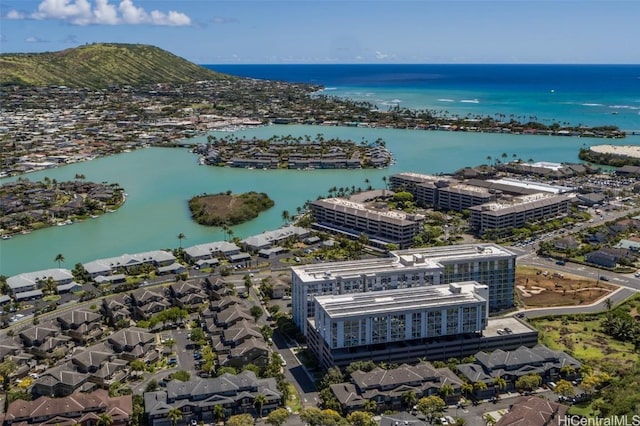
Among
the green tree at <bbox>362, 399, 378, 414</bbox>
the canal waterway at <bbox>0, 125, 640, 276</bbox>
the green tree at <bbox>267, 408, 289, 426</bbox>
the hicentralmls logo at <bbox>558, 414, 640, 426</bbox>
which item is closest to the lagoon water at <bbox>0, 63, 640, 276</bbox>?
the canal waterway at <bbox>0, 125, 640, 276</bbox>

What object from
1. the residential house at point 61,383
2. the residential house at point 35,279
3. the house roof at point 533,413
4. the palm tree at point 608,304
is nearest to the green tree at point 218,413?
the residential house at point 61,383

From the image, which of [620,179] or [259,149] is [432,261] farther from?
[259,149]

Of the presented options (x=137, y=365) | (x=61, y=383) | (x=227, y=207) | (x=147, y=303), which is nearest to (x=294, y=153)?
(x=227, y=207)

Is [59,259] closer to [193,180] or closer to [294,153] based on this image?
[193,180]

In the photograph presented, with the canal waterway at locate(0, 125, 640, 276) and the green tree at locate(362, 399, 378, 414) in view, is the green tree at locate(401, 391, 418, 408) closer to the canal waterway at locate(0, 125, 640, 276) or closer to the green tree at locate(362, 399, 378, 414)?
the green tree at locate(362, 399, 378, 414)

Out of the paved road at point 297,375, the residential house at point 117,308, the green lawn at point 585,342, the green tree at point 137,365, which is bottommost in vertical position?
the paved road at point 297,375

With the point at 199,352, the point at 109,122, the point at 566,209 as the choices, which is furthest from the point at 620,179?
the point at 109,122

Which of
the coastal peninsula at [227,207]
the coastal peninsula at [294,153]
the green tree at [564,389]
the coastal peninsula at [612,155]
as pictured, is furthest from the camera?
the coastal peninsula at [294,153]

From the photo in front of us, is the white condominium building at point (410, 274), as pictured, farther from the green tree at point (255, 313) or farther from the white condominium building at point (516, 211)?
the white condominium building at point (516, 211)
